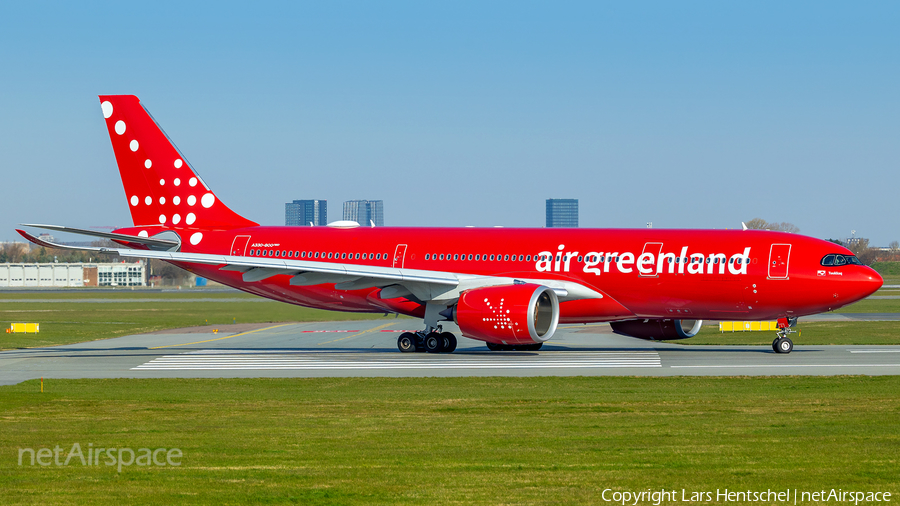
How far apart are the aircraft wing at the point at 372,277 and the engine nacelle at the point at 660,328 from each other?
3.04m

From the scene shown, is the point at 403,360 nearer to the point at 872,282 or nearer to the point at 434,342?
the point at 434,342

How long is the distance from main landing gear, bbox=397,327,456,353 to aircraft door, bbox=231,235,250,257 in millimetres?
7164

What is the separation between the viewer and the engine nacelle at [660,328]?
32.5 m

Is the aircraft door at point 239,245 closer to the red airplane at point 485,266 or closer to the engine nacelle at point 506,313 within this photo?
the red airplane at point 485,266

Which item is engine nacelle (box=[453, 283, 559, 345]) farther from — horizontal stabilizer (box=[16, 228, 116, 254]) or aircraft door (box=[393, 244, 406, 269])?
horizontal stabilizer (box=[16, 228, 116, 254])

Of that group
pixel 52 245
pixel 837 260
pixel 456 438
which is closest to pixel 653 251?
pixel 837 260

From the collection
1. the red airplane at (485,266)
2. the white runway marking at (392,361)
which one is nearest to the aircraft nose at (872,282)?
the red airplane at (485,266)

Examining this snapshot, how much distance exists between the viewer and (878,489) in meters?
10.5

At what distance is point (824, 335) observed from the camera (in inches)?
1559

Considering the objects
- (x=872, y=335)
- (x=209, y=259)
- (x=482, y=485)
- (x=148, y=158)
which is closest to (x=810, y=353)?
(x=872, y=335)

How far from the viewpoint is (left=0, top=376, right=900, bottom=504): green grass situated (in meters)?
10.8

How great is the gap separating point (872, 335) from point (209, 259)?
87.6 feet

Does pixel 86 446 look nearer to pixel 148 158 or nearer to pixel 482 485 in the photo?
pixel 482 485

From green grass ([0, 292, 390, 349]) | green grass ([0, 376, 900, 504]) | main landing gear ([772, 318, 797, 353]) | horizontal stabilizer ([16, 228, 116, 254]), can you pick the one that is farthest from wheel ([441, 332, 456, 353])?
green grass ([0, 292, 390, 349])
